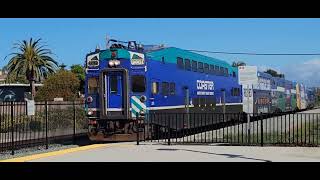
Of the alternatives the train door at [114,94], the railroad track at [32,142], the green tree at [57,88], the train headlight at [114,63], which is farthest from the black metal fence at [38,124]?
the green tree at [57,88]

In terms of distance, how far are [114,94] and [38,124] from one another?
5587 mm

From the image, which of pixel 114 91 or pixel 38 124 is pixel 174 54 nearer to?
pixel 114 91

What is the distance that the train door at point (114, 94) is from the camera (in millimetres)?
19812

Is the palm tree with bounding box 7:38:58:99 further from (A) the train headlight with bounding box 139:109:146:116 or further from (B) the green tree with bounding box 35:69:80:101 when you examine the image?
(A) the train headlight with bounding box 139:109:146:116

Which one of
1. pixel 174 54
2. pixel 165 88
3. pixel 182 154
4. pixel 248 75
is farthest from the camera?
pixel 174 54

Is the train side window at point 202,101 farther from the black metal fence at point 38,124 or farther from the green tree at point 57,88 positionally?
the green tree at point 57,88

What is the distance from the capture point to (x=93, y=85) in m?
20.4

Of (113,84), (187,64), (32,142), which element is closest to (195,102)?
(187,64)

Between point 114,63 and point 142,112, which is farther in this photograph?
point 114,63

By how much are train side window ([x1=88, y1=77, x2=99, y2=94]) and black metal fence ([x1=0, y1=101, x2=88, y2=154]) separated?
186cm
